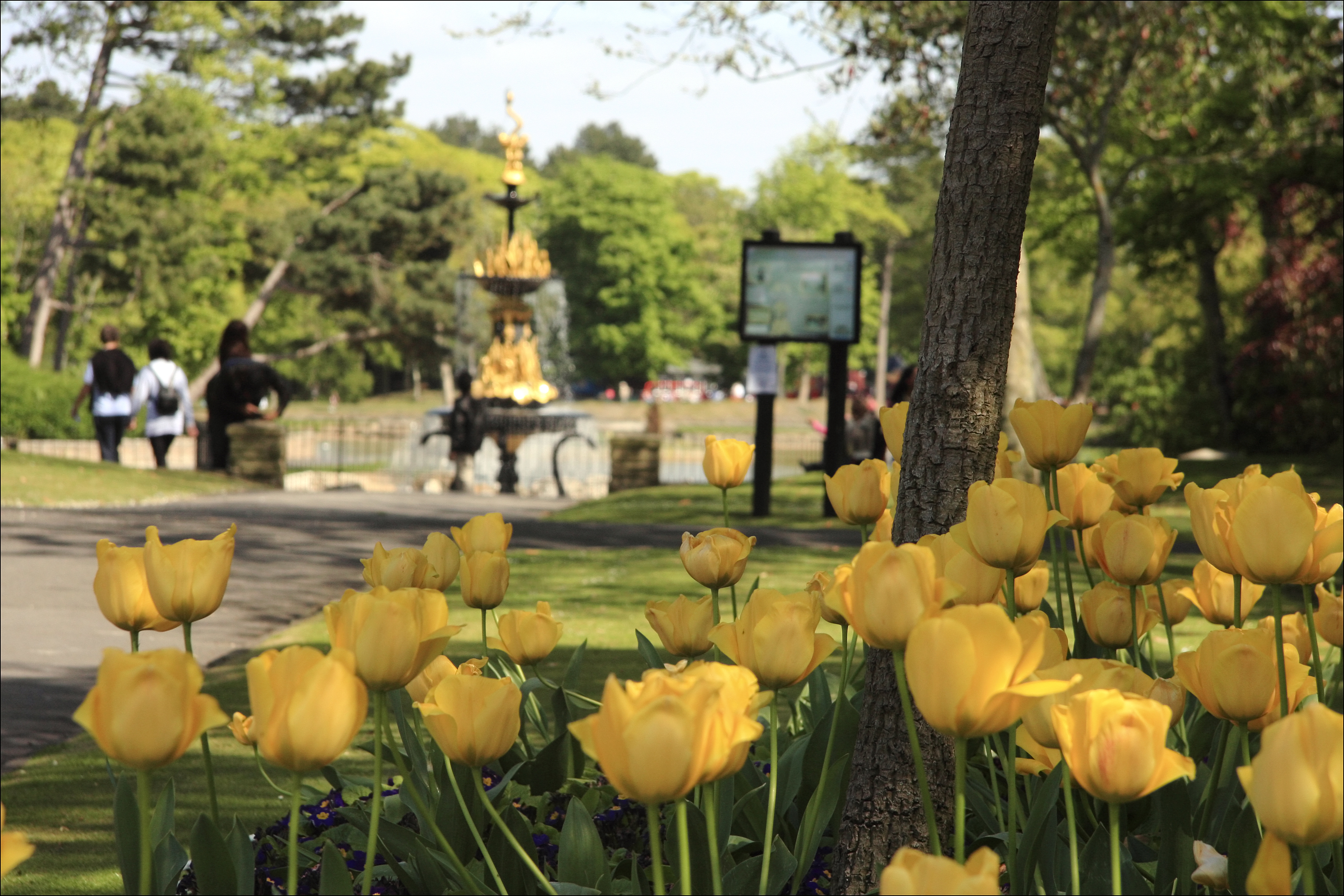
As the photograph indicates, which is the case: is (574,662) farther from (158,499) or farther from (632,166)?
(632,166)

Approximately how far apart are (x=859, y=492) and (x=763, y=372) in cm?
1120

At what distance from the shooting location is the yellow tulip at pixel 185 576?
1.58m

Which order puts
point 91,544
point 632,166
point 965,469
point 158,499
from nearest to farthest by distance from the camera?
point 965,469, point 91,544, point 158,499, point 632,166

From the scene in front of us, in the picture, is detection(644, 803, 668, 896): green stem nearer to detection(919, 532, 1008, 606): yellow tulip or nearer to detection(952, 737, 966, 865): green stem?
detection(952, 737, 966, 865): green stem

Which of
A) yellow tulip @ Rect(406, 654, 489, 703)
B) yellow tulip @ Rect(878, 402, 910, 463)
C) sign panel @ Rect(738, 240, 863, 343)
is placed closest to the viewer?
yellow tulip @ Rect(406, 654, 489, 703)

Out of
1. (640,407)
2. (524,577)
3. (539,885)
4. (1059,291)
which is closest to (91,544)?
(524,577)

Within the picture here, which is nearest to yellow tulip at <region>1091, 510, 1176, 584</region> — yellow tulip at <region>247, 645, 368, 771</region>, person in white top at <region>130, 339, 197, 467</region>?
yellow tulip at <region>247, 645, 368, 771</region>

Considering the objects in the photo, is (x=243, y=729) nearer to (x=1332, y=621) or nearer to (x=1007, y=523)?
(x=1007, y=523)

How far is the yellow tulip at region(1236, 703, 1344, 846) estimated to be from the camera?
3.49 ft

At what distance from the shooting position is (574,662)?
270 cm

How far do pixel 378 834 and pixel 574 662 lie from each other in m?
0.83

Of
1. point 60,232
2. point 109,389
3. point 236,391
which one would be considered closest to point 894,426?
point 109,389

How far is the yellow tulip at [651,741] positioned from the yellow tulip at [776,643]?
42cm

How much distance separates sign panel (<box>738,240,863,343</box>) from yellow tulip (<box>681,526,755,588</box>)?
11259 mm
